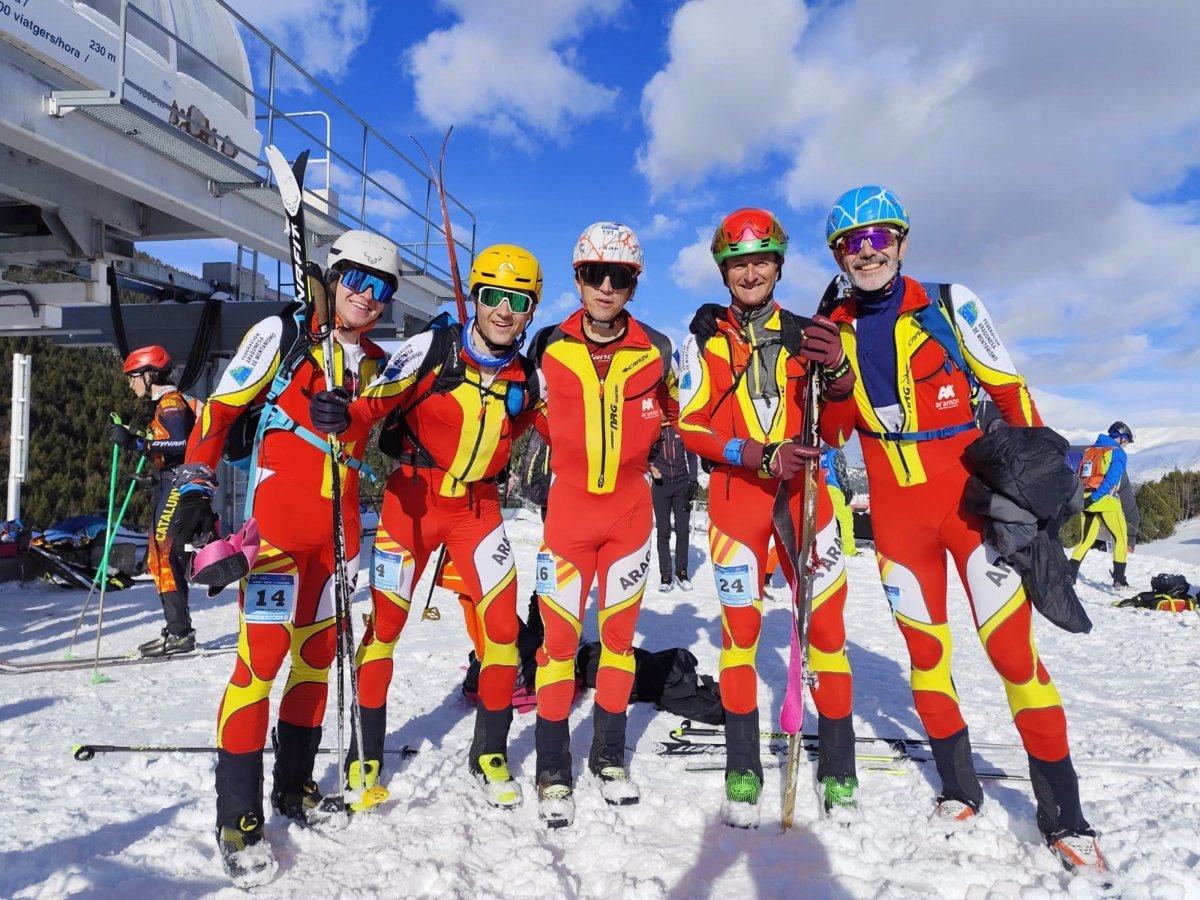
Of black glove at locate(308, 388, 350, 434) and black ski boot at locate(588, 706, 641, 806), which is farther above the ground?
black glove at locate(308, 388, 350, 434)

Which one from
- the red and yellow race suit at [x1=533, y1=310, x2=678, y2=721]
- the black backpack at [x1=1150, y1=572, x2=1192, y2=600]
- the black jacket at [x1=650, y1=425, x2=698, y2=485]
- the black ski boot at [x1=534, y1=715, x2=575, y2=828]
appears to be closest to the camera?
the black ski boot at [x1=534, y1=715, x2=575, y2=828]

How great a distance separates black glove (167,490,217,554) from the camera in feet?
9.29

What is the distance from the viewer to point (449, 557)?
4.04 metres

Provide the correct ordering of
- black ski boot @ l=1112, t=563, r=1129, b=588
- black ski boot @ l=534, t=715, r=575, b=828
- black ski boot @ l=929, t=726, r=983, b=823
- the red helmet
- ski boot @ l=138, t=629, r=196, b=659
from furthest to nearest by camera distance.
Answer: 1. black ski boot @ l=1112, t=563, r=1129, b=588
2. the red helmet
3. ski boot @ l=138, t=629, r=196, b=659
4. black ski boot @ l=534, t=715, r=575, b=828
5. black ski boot @ l=929, t=726, r=983, b=823

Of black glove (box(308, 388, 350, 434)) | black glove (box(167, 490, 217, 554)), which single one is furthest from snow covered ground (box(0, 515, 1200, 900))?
black glove (box(308, 388, 350, 434))

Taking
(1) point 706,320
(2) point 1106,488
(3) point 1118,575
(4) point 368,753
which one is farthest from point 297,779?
(3) point 1118,575

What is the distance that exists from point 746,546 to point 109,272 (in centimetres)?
1023

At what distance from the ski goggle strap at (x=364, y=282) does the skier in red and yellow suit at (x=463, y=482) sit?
0.30 meters

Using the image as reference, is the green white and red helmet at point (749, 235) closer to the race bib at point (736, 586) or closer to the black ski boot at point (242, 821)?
the race bib at point (736, 586)

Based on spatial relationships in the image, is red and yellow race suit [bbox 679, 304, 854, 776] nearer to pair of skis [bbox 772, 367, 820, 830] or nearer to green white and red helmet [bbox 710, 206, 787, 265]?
pair of skis [bbox 772, 367, 820, 830]

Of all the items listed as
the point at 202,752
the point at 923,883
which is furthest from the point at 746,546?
the point at 202,752

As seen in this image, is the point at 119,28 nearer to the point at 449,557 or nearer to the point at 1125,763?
the point at 449,557

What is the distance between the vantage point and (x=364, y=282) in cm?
341

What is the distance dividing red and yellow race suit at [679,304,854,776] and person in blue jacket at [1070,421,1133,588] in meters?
9.13
